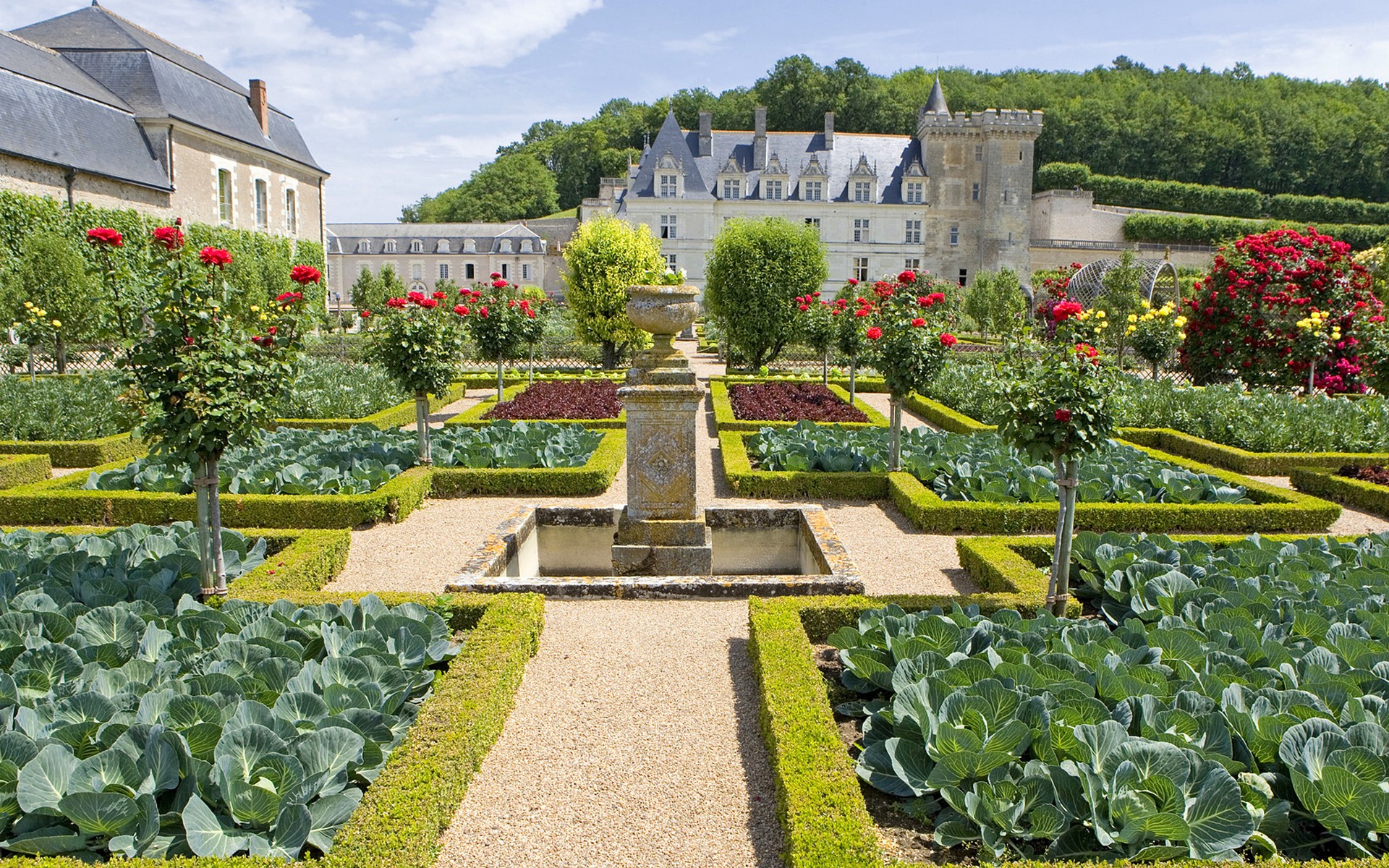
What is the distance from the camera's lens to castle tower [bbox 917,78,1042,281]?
43.5 m

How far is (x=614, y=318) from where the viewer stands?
21266 mm

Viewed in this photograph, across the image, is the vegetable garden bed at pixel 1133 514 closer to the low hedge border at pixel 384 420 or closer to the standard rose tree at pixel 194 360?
the standard rose tree at pixel 194 360

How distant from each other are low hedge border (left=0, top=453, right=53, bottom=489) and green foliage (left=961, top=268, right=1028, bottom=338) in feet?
84.6

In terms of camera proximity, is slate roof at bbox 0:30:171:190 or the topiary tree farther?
slate roof at bbox 0:30:171:190

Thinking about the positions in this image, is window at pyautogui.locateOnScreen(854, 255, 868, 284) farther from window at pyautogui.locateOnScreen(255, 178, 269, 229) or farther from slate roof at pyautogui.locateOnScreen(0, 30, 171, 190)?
slate roof at pyautogui.locateOnScreen(0, 30, 171, 190)

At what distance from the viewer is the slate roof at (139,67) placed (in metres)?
25.0

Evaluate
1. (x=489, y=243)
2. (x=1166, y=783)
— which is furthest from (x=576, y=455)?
(x=489, y=243)

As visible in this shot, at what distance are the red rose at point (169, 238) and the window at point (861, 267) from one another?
128 feet

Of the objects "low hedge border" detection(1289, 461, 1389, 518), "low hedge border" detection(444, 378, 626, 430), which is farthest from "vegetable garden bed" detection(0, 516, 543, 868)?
"low hedge border" detection(1289, 461, 1389, 518)

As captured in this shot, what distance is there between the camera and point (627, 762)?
4.00m

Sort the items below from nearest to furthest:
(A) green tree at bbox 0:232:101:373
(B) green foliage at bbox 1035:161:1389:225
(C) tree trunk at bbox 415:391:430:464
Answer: (C) tree trunk at bbox 415:391:430:464
(A) green tree at bbox 0:232:101:373
(B) green foliage at bbox 1035:161:1389:225

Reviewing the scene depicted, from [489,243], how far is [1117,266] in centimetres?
4059

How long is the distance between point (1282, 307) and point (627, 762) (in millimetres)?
15905

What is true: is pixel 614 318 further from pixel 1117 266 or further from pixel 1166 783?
pixel 1166 783
